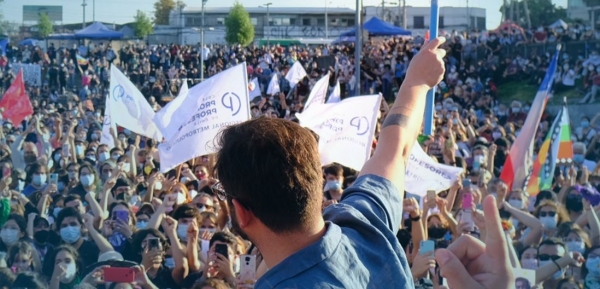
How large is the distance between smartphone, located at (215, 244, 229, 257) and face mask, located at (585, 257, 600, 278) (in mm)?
2767

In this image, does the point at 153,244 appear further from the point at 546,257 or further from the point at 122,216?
the point at 546,257

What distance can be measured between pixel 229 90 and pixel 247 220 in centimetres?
765

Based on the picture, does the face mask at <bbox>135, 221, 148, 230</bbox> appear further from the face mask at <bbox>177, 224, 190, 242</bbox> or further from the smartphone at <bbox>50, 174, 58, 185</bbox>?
the smartphone at <bbox>50, 174, 58, 185</bbox>

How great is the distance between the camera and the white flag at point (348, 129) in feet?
27.4

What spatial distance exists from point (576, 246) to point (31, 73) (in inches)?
1000

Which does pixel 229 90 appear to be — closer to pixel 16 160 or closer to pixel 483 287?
pixel 16 160

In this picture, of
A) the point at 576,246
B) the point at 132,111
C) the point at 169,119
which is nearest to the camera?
the point at 576,246

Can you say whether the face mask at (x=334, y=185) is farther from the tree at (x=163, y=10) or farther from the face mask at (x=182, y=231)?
the tree at (x=163, y=10)

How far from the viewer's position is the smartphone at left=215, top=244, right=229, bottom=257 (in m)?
5.60

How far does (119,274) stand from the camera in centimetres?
561

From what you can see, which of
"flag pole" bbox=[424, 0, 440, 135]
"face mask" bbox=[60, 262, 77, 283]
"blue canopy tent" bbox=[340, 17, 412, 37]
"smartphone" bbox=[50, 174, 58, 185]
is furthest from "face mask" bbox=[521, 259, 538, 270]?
"blue canopy tent" bbox=[340, 17, 412, 37]

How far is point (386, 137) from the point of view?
2193 millimetres

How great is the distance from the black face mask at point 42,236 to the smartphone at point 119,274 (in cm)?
242

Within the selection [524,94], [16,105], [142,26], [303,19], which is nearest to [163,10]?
[303,19]
